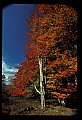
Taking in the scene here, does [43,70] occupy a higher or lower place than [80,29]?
lower

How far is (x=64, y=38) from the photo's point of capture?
37.9 feet

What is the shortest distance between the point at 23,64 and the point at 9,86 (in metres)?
2.30

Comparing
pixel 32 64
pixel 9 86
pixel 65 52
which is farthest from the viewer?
pixel 9 86

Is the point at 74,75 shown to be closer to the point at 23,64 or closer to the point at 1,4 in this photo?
the point at 23,64

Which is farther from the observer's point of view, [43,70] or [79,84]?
[43,70]

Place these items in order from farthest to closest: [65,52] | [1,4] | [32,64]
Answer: [32,64]
[65,52]
[1,4]

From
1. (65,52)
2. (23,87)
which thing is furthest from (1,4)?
(23,87)

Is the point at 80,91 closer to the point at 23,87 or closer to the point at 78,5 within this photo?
the point at 78,5

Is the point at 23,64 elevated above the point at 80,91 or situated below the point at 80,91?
above

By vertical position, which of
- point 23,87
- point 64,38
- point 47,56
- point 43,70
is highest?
point 64,38

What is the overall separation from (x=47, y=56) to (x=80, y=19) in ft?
19.7

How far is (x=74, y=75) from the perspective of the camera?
11.5 m

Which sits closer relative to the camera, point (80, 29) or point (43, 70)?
point (80, 29)

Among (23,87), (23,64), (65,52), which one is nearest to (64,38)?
(65,52)
